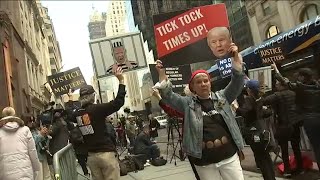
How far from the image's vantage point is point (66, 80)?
16.0 meters

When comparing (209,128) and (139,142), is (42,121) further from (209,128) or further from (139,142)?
(209,128)

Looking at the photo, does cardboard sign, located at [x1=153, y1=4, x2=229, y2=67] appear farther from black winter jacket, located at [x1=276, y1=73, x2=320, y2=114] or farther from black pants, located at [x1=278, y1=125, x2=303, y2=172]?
black pants, located at [x1=278, y1=125, x2=303, y2=172]

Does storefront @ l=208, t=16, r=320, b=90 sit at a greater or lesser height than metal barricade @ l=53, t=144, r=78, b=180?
greater

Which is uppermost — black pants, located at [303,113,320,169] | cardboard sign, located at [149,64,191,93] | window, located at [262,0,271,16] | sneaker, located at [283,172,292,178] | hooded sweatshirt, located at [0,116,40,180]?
window, located at [262,0,271,16]

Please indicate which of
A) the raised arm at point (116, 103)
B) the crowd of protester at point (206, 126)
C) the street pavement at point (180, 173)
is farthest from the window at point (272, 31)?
the raised arm at point (116, 103)

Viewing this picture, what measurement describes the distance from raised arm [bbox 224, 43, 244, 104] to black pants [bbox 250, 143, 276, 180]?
1995 millimetres

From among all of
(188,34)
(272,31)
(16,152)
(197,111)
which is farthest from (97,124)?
(272,31)

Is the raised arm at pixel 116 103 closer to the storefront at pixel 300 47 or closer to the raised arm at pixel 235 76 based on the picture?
the raised arm at pixel 235 76

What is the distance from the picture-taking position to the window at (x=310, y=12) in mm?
23433

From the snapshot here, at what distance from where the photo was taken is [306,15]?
24750 millimetres

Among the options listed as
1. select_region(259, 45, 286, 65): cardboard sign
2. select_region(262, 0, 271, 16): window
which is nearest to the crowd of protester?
select_region(259, 45, 286, 65): cardboard sign

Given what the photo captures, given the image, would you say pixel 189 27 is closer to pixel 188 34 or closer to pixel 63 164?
pixel 188 34

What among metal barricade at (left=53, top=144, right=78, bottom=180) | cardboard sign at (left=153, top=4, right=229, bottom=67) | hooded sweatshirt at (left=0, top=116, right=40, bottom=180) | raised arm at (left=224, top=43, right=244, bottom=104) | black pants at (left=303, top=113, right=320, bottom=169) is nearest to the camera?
raised arm at (left=224, top=43, right=244, bottom=104)

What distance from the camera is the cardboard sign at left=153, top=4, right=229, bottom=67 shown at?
6.56 meters
